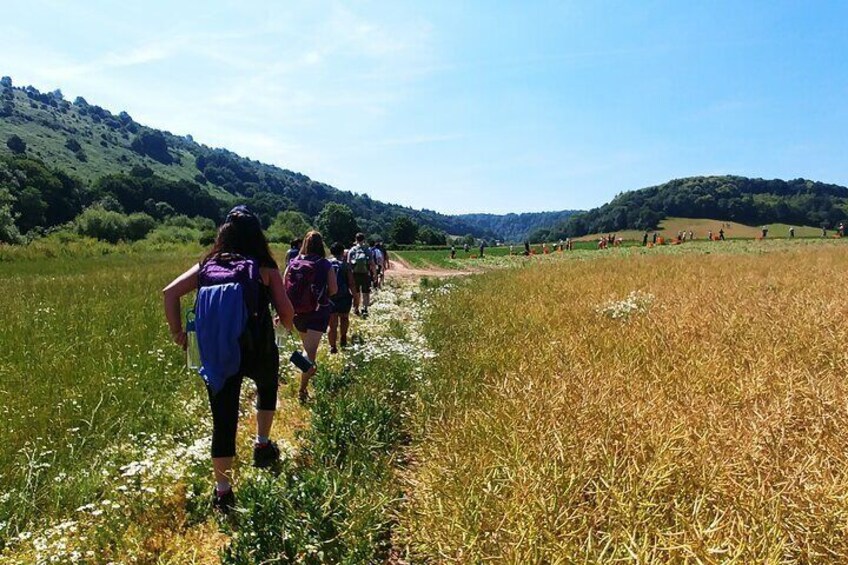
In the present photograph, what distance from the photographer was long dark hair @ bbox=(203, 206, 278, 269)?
368 centimetres

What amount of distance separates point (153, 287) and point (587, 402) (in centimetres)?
1406

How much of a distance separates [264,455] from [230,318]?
61.3 inches

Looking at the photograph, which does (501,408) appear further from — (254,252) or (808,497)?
(254,252)

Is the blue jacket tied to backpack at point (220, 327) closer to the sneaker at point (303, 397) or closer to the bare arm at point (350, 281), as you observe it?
the sneaker at point (303, 397)

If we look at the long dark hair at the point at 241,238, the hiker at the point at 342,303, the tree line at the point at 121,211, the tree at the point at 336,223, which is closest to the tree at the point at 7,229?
the tree line at the point at 121,211

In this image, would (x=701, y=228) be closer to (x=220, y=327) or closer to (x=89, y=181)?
(x=220, y=327)

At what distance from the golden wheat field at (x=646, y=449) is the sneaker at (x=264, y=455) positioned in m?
1.33

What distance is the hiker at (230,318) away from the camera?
337 cm

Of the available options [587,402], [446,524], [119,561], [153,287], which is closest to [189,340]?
[119,561]

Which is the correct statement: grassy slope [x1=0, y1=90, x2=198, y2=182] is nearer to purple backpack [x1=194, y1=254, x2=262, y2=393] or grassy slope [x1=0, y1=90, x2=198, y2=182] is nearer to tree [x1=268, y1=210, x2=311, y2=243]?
tree [x1=268, y1=210, x2=311, y2=243]

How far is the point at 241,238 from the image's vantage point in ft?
12.1

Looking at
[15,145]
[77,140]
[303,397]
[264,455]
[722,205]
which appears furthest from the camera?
[77,140]

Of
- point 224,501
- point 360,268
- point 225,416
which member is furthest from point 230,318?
point 360,268

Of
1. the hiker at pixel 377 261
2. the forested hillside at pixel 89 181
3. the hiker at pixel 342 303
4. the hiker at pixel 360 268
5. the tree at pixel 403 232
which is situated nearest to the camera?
the hiker at pixel 342 303
